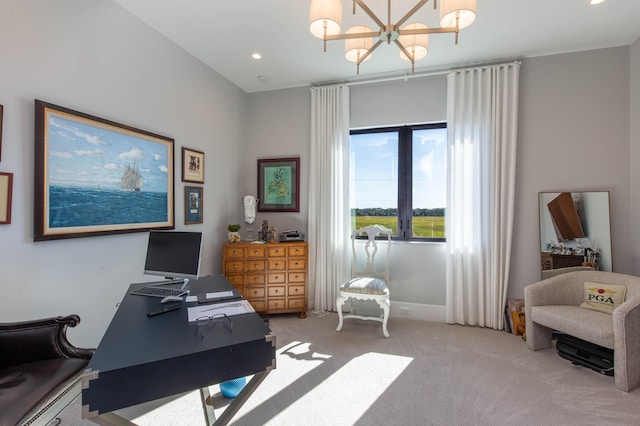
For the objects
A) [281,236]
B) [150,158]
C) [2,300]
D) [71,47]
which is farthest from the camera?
[281,236]

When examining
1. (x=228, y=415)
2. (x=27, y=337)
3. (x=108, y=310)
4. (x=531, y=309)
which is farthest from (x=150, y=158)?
(x=531, y=309)

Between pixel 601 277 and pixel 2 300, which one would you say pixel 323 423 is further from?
pixel 601 277

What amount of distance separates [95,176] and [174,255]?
91 cm

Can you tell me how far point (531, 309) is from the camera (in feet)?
9.40

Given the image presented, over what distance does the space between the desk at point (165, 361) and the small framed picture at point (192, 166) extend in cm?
201

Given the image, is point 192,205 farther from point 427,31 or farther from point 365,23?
point 427,31

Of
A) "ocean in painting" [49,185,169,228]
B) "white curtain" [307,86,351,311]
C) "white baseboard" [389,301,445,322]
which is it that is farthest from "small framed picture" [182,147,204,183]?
"white baseboard" [389,301,445,322]

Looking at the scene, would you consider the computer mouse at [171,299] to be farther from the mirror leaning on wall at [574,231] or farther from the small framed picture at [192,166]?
the mirror leaning on wall at [574,231]

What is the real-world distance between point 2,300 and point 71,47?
5.95 ft

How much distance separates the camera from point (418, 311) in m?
3.77

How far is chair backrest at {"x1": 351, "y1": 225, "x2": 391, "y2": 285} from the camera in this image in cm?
376

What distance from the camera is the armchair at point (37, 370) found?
1.35m

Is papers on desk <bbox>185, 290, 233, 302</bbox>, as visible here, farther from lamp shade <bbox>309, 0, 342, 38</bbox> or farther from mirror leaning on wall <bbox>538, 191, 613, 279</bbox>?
mirror leaning on wall <bbox>538, 191, 613, 279</bbox>

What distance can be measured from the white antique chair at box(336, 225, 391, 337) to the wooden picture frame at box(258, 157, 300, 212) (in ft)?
3.54
